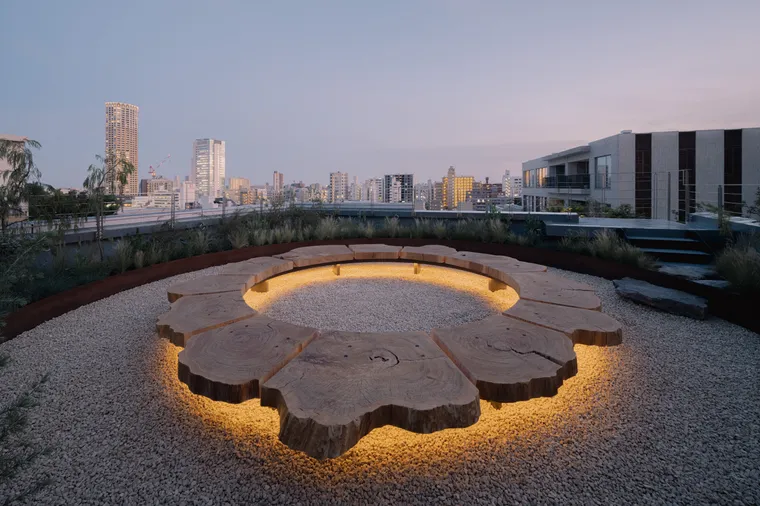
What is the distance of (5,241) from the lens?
3.15m

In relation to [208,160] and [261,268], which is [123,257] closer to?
[261,268]

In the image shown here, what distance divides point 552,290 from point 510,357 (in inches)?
56.9

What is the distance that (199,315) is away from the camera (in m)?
2.44

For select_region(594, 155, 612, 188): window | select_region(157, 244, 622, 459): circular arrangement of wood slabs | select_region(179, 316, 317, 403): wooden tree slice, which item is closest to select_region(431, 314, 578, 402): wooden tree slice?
select_region(157, 244, 622, 459): circular arrangement of wood slabs

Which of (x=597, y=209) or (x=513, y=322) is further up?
(x=597, y=209)

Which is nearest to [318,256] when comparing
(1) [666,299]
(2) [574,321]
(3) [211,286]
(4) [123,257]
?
(3) [211,286]

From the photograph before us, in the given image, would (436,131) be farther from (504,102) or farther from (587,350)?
(587,350)

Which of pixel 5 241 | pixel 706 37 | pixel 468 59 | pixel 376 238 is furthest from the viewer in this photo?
pixel 468 59

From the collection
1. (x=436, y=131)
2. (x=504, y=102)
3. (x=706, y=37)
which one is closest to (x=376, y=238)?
(x=706, y=37)

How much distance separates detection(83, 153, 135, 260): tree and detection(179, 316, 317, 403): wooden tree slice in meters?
3.93

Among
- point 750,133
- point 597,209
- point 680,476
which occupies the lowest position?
point 680,476

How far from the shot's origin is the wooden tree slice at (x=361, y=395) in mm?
1334

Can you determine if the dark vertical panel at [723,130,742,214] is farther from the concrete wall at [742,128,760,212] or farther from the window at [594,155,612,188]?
the window at [594,155,612,188]

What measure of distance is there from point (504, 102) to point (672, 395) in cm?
1680
